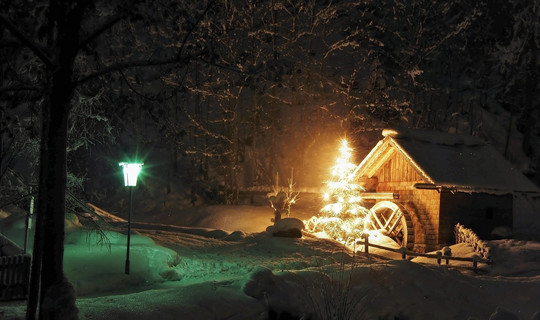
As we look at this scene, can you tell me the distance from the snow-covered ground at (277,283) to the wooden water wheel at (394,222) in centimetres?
245

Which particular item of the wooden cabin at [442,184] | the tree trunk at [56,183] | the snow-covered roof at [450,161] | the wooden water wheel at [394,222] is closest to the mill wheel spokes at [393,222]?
the wooden water wheel at [394,222]

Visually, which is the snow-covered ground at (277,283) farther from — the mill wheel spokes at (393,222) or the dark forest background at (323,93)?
the dark forest background at (323,93)

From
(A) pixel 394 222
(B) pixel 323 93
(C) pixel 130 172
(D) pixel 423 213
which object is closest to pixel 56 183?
(C) pixel 130 172

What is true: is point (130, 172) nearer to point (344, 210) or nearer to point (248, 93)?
point (344, 210)

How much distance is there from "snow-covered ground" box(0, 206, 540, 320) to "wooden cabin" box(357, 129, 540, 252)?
6.30 feet

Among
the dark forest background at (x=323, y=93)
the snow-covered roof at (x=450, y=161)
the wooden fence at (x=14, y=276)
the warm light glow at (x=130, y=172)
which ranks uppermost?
the dark forest background at (x=323, y=93)

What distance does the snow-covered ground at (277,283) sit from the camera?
9.22m

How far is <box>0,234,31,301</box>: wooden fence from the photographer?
11406mm

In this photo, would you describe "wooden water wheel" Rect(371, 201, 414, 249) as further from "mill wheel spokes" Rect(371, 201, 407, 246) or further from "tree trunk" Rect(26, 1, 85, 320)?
"tree trunk" Rect(26, 1, 85, 320)

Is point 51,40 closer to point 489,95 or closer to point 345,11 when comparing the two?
point 345,11

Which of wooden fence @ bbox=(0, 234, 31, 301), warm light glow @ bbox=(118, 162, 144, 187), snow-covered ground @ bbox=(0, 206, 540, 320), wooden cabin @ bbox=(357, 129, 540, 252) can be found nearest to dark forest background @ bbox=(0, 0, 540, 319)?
warm light glow @ bbox=(118, 162, 144, 187)

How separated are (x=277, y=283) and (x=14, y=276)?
19.8ft

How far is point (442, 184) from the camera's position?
1964cm

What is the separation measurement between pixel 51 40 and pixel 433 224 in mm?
16364
